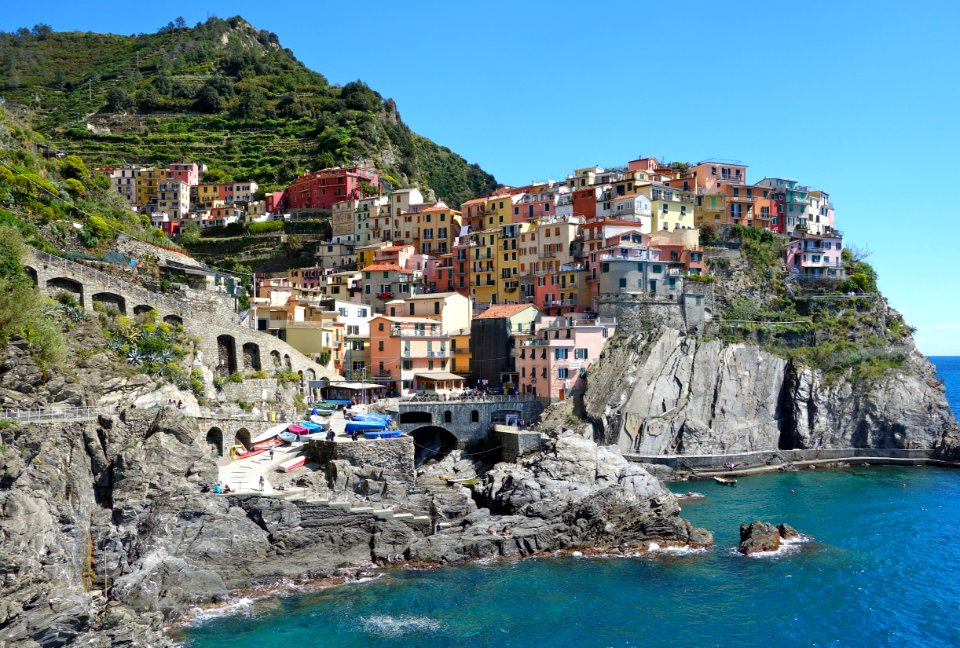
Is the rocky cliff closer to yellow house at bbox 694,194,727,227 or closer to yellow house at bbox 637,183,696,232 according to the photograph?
yellow house at bbox 637,183,696,232

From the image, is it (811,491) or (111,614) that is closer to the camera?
(111,614)

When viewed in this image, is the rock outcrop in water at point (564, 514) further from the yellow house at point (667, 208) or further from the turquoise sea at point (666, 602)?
the yellow house at point (667, 208)

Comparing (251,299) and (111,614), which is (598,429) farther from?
(111,614)

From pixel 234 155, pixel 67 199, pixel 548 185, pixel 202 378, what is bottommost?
pixel 202 378

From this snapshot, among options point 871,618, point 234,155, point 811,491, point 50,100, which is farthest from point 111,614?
point 50,100

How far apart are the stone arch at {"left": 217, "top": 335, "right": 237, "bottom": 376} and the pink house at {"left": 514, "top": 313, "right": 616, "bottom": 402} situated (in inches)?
834

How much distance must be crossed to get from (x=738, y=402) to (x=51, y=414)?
1836 inches

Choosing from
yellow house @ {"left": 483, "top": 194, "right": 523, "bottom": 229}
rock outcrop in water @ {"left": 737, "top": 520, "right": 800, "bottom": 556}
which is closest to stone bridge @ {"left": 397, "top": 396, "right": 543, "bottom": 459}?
rock outcrop in water @ {"left": 737, "top": 520, "right": 800, "bottom": 556}

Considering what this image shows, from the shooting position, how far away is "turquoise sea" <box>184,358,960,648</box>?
33000 mm

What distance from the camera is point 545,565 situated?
41.1m

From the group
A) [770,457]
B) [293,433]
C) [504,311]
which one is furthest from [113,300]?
[770,457]

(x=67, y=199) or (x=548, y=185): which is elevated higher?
(x=548, y=185)

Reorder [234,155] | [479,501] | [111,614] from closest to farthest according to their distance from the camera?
[111,614] → [479,501] → [234,155]

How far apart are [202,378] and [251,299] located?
18490 mm
